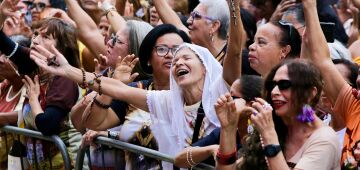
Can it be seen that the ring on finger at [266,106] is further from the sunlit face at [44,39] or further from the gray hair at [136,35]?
the sunlit face at [44,39]

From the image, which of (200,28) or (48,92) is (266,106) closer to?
(200,28)


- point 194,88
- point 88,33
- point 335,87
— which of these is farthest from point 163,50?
point 335,87

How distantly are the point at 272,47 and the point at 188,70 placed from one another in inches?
23.5

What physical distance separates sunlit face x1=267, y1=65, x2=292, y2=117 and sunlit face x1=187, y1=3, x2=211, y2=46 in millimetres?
2290

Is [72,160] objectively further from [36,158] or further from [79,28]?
[79,28]

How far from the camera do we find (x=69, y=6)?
9180 mm

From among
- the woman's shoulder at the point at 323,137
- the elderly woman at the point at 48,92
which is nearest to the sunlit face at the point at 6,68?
the elderly woman at the point at 48,92

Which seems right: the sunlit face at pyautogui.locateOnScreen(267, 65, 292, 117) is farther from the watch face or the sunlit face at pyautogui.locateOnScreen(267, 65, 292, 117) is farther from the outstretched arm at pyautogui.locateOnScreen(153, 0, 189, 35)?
the outstretched arm at pyautogui.locateOnScreen(153, 0, 189, 35)

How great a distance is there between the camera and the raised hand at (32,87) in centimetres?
805

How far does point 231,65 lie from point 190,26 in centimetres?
128

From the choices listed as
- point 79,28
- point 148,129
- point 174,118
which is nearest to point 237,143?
point 174,118

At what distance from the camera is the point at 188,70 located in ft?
21.7

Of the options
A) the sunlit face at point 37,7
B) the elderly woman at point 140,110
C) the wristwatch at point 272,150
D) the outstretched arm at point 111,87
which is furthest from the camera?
the sunlit face at point 37,7

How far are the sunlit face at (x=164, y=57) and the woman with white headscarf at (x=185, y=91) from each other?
400 mm
